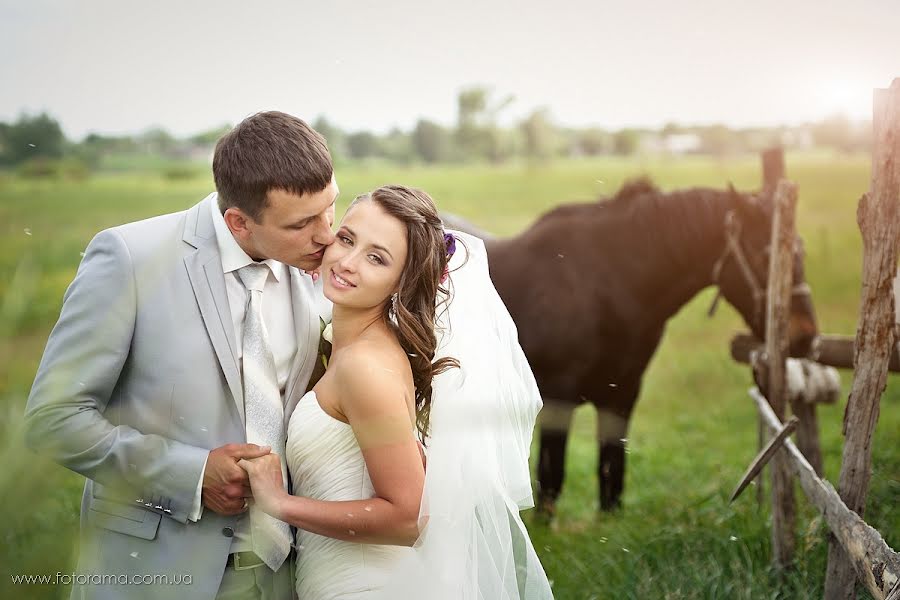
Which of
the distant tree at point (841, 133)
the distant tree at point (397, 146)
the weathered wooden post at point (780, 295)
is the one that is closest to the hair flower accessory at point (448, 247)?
the weathered wooden post at point (780, 295)

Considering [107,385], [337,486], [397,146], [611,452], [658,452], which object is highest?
[397,146]

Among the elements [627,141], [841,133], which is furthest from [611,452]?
[627,141]

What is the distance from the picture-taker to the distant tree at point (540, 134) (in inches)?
985

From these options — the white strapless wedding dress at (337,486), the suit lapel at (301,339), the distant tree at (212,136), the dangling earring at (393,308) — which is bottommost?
the white strapless wedding dress at (337,486)

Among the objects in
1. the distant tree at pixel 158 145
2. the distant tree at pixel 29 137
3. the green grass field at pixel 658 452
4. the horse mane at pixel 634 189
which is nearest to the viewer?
the green grass field at pixel 658 452

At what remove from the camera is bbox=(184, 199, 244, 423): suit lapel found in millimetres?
2229

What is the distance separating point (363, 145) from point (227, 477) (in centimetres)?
2247

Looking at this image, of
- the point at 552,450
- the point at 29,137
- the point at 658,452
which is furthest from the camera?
the point at 658,452

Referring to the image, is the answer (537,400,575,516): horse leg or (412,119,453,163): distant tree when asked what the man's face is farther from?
(412,119,453,163): distant tree

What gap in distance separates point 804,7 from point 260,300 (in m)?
24.4

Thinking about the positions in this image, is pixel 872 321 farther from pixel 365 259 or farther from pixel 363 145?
pixel 363 145

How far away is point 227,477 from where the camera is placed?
213 centimetres

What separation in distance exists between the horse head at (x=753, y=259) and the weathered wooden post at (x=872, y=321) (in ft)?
8.23

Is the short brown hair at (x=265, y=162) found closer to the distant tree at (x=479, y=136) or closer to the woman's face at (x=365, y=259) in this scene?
the woman's face at (x=365, y=259)
